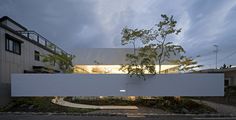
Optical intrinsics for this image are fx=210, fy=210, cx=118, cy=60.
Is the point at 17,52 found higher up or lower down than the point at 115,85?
higher up

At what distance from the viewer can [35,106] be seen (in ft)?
38.5

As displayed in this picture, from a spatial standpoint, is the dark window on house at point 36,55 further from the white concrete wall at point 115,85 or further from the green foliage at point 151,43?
the green foliage at point 151,43

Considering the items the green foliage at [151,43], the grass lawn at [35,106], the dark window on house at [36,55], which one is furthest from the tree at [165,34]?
the dark window on house at [36,55]

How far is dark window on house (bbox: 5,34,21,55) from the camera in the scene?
13.1 m

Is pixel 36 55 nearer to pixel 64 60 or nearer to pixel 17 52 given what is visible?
pixel 17 52

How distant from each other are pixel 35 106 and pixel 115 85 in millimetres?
4623

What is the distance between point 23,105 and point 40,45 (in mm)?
7862

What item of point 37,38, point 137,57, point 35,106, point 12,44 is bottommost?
point 35,106

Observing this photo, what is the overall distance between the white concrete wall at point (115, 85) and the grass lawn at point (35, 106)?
28.0 inches

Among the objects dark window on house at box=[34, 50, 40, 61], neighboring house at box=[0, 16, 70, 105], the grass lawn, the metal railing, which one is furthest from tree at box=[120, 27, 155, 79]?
dark window on house at box=[34, 50, 40, 61]

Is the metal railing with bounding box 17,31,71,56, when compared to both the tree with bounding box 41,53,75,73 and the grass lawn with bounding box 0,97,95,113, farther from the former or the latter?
the grass lawn with bounding box 0,97,95,113

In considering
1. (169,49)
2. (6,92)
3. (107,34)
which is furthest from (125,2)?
(6,92)

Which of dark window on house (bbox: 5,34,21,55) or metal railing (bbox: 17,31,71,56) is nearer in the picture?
dark window on house (bbox: 5,34,21,55)

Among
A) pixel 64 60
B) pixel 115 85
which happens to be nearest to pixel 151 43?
pixel 115 85
